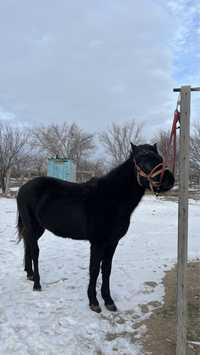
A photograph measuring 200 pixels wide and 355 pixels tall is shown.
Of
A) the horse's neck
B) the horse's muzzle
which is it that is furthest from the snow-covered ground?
the horse's muzzle

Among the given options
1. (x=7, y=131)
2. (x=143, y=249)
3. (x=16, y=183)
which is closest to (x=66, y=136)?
(x=16, y=183)

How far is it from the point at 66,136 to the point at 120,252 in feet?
105

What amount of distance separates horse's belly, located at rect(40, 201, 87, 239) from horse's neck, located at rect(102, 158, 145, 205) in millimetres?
489

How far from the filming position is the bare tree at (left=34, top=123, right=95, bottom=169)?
116ft

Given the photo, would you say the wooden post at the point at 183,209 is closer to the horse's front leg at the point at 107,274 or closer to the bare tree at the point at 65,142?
the horse's front leg at the point at 107,274

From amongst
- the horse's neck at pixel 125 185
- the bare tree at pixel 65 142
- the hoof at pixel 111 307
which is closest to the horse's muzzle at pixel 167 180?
the horse's neck at pixel 125 185

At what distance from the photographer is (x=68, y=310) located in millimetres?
3264

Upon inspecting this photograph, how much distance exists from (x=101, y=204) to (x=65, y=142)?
110 feet

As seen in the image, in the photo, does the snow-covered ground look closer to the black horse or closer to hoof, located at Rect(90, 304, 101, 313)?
hoof, located at Rect(90, 304, 101, 313)

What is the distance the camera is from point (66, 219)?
3631 mm

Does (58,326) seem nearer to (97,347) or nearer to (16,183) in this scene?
(97,347)

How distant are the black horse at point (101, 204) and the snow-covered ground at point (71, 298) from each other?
0.25m

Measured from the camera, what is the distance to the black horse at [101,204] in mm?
2961

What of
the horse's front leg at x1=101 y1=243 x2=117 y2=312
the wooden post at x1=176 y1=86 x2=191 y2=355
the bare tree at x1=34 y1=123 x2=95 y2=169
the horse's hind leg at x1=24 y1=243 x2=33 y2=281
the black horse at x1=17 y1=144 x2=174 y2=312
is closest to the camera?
the wooden post at x1=176 y1=86 x2=191 y2=355
